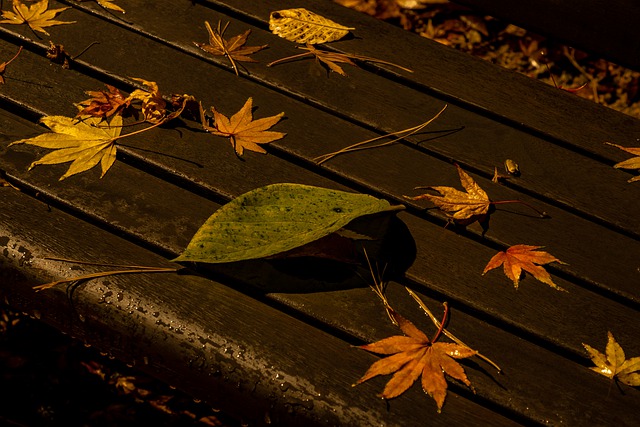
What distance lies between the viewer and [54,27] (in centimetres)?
141

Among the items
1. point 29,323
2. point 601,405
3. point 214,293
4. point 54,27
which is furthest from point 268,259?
point 29,323

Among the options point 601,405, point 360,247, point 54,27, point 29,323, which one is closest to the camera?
point 601,405

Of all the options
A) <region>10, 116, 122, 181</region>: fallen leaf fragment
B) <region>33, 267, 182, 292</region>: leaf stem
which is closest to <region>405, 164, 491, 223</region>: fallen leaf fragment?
<region>33, 267, 182, 292</region>: leaf stem

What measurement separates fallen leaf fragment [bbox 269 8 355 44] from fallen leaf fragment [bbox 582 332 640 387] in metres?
0.87

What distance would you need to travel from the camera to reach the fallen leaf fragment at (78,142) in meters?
1.17

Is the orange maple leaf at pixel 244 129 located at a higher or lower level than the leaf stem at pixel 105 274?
higher

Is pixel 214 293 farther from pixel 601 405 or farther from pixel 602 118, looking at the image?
pixel 602 118

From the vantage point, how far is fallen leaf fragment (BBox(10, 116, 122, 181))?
3.85 ft

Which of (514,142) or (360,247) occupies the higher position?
(514,142)

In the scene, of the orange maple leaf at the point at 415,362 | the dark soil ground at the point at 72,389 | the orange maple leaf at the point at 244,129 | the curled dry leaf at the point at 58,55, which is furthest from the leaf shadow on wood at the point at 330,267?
the dark soil ground at the point at 72,389

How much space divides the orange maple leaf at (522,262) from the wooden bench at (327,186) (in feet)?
0.05

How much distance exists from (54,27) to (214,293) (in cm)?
78

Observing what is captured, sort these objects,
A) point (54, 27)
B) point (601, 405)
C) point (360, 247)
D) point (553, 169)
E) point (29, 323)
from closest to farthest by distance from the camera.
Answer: point (601, 405) → point (360, 247) → point (553, 169) → point (54, 27) → point (29, 323)

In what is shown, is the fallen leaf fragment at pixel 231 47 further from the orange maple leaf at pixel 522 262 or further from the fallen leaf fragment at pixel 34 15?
the orange maple leaf at pixel 522 262
